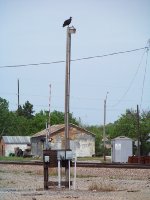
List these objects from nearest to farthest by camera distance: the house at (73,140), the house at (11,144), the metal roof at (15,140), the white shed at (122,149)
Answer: the white shed at (122,149), the house at (73,140), the house at (11,144), the metal roof at (15,140)

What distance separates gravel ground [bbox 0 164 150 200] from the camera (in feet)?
49.1

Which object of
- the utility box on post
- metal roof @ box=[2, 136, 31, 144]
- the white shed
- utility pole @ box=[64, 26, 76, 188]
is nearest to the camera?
the utility box on post

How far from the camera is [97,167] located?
1087 inches

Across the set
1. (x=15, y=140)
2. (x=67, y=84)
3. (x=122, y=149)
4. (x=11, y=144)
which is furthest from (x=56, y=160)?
(x=15, y=140)

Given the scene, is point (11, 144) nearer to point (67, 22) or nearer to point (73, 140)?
point (73, 140)

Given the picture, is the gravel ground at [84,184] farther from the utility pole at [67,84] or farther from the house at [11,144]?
the house at [11,144]

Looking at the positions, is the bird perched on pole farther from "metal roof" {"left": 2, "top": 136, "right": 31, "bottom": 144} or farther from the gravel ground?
"metal roof" {"left": 2, "top": 136, "right": 31, "bottom": 144}

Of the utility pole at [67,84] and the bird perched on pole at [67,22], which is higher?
Result: the bird perched on pole at [67,22]

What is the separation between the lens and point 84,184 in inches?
805

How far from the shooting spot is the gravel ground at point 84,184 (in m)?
15.0

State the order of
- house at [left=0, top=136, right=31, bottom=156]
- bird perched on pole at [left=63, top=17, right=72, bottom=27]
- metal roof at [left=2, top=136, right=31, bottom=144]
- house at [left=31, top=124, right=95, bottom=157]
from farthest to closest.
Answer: metal roof at [left=2, top=136, right=31, bottom=144]
house at [left=0, top=136, right=31, bottom=156]
house at [left=31, top=124, right=95, bottom=157]
bird perched on pole at [left=63, top=17, right=72, bottom=27]

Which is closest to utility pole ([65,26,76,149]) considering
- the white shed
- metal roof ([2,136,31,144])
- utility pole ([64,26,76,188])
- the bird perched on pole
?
utility pole ([64,26,76,188])

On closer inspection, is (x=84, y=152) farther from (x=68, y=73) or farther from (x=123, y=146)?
(x=68, y=73)

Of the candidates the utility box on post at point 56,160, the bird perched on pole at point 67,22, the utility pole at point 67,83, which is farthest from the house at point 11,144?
the utility box on post at point 56,160
